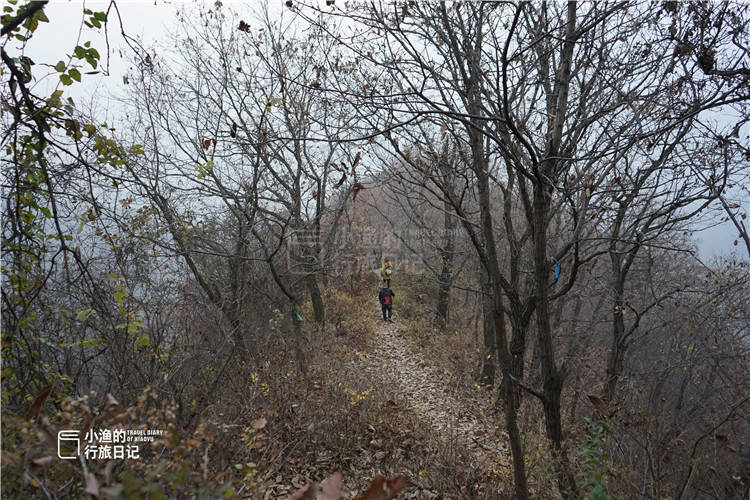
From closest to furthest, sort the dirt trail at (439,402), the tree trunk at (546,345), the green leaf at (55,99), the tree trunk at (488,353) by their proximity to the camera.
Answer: the green leaf at (55,99)
the tree trunk at (546,345)
the dirt trail at (439,402)
the tree trunk at (488,353)

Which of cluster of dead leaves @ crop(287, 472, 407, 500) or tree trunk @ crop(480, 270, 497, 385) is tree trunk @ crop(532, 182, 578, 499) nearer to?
cluster of dead leaves @ crop(287, 472, 407, 500)

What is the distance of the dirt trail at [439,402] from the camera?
5.60 meters

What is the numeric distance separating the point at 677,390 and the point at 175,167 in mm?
17222

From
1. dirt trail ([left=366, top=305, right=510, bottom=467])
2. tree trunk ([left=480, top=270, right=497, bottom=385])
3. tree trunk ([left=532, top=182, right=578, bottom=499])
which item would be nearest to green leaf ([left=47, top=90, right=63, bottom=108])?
tree trunk ([left=532, top=182, right=578, bottom=499])

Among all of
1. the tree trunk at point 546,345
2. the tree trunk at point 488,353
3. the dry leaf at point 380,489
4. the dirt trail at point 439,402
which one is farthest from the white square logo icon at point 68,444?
the tree trunk at point 488,353

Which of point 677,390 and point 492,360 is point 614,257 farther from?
point 677,390

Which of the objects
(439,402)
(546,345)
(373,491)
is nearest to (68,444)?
(373,491)

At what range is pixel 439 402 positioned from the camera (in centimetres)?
734

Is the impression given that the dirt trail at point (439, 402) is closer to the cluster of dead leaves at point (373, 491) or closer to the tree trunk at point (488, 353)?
the tree trunk at point (488, 353)

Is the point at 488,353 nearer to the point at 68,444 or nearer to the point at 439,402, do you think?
the point at 439,402

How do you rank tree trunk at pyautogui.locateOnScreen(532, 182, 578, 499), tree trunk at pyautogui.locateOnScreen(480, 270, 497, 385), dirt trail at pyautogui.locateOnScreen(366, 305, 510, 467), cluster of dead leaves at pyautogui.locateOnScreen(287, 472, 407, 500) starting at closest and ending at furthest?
cluster of dead leaves at pyautogui.locateOnScreen(287, 472, 407, 500), tree trunk at pyautogui.locateOnScreen(532, 182, 578, 499), dirt trail at pyautogui.locateOnScreen(366, 305, 510, 467), tree trunk at pyautogui.locateOnScreen(480, 270, 497, 385)

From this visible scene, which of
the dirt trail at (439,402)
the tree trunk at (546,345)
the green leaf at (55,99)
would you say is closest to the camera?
the green leaf at (55,99)

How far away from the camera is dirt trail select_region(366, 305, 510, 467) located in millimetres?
5603

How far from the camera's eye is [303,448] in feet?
14.0
